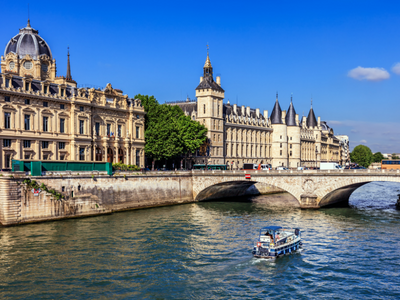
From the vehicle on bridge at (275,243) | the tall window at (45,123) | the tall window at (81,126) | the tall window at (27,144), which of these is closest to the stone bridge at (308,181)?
the tall window at (81,126)

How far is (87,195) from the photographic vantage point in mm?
63031

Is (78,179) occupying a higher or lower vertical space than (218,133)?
lower

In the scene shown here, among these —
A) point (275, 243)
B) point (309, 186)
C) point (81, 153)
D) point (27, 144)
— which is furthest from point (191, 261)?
point (81, 153)

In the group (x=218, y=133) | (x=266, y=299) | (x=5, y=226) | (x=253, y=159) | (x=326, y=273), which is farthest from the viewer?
(x=253, y=159)

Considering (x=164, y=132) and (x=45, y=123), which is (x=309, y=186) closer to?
(x=164, y=132)

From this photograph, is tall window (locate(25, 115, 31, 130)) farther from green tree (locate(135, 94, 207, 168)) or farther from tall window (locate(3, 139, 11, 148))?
green tree (locate(135, 94, 207, 168))

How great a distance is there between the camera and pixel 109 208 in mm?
65500

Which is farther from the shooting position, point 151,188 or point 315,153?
point 315,153

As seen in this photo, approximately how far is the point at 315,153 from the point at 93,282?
526ft

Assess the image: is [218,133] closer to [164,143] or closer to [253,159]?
[253,159]

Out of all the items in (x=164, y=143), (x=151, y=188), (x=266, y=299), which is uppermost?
(x=164, y=143)

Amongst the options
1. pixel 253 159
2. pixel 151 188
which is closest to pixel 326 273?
pixel 151 188

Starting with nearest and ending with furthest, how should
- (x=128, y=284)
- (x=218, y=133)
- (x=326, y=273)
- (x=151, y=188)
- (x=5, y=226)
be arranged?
(x=128, y=284), (x=326, y=273), (x=5, y=226), (x=151, y=188), (x=218, y=133)

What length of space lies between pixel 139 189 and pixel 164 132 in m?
23.1
